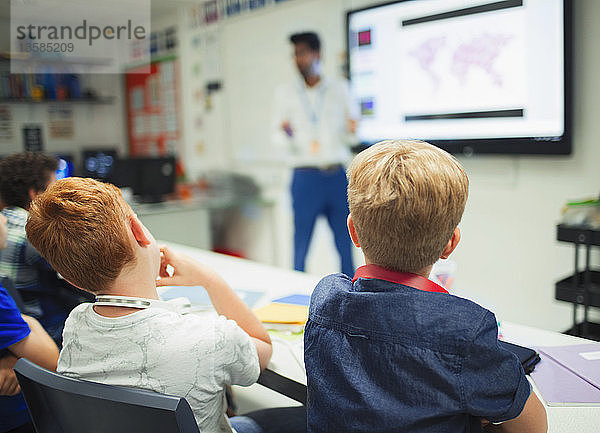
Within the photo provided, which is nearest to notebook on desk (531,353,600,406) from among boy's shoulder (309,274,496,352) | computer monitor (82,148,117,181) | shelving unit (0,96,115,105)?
boy's shoulder (309,274,496,352)

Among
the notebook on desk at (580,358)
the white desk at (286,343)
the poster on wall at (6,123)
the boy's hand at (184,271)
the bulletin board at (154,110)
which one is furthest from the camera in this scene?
the bulletin board at (154,110)

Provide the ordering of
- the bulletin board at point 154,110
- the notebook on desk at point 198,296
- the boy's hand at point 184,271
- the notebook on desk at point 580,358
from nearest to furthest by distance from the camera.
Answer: the notebook on desk at point 580,358 < the boy's hand at point 184,271 < the notebook on desk at point 198,296 < the bulletin board at point 154,110

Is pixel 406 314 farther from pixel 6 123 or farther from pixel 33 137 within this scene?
pixel 33 137

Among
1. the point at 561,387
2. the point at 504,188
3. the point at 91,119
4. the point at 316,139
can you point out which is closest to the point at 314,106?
the point at 316,139

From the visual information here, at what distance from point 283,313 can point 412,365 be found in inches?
31.4

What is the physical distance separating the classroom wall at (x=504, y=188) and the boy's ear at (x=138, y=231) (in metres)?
1.25

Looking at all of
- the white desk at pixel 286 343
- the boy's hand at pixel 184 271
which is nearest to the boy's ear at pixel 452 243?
the white desk at pixel 286 343

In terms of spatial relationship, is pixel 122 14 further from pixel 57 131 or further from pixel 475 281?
pixel 57 131

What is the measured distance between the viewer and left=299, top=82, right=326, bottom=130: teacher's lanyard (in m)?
3.90

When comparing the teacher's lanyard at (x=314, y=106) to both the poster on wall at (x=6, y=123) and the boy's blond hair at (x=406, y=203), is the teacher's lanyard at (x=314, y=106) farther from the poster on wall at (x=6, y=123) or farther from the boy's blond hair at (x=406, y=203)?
the boy's blond hair at (x=406, y=203)

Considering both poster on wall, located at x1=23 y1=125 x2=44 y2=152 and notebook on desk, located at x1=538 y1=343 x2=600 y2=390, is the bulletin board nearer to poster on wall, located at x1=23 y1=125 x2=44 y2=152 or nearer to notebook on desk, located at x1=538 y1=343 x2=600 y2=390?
poster on wall, located at x1=23 y1=125 x2=44 y2=152

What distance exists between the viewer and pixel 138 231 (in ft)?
3.59

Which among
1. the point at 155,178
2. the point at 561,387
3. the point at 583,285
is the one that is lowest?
the point at 583,285

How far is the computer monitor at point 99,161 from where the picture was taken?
5141 millimetres
